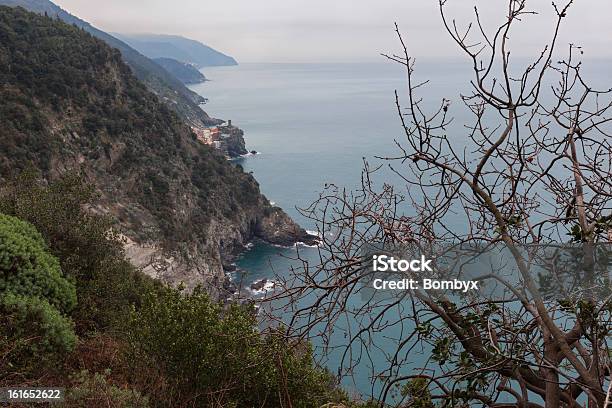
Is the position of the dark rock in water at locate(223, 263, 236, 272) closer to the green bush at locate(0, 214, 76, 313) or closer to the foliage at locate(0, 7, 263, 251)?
the foliage at locate(0, 7, 263, 251)

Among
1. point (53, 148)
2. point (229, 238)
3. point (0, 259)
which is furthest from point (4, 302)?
point (229, 238)

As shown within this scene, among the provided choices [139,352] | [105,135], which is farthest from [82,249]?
[105,135]

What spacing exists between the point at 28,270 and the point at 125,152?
28.3 meters

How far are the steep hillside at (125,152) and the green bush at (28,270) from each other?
20.1 metres

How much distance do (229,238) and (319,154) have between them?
1733 cm

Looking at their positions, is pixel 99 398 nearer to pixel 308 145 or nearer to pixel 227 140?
pixel 308 145

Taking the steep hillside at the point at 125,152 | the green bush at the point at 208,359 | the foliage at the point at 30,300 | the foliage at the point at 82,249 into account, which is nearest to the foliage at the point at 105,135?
the steep hillside at the point at 125,152

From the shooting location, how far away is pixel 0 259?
6.28m

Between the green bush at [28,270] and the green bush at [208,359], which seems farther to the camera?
the green bush at [28,270]

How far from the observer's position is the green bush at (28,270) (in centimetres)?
632

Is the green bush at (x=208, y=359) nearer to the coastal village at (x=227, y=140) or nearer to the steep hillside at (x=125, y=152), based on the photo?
the steep hillside at (x=125, y=152)

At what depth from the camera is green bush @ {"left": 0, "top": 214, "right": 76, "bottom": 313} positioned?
20.7 ft

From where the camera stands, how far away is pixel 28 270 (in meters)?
6.51

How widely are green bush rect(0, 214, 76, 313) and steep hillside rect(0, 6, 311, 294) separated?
65.9 ft
